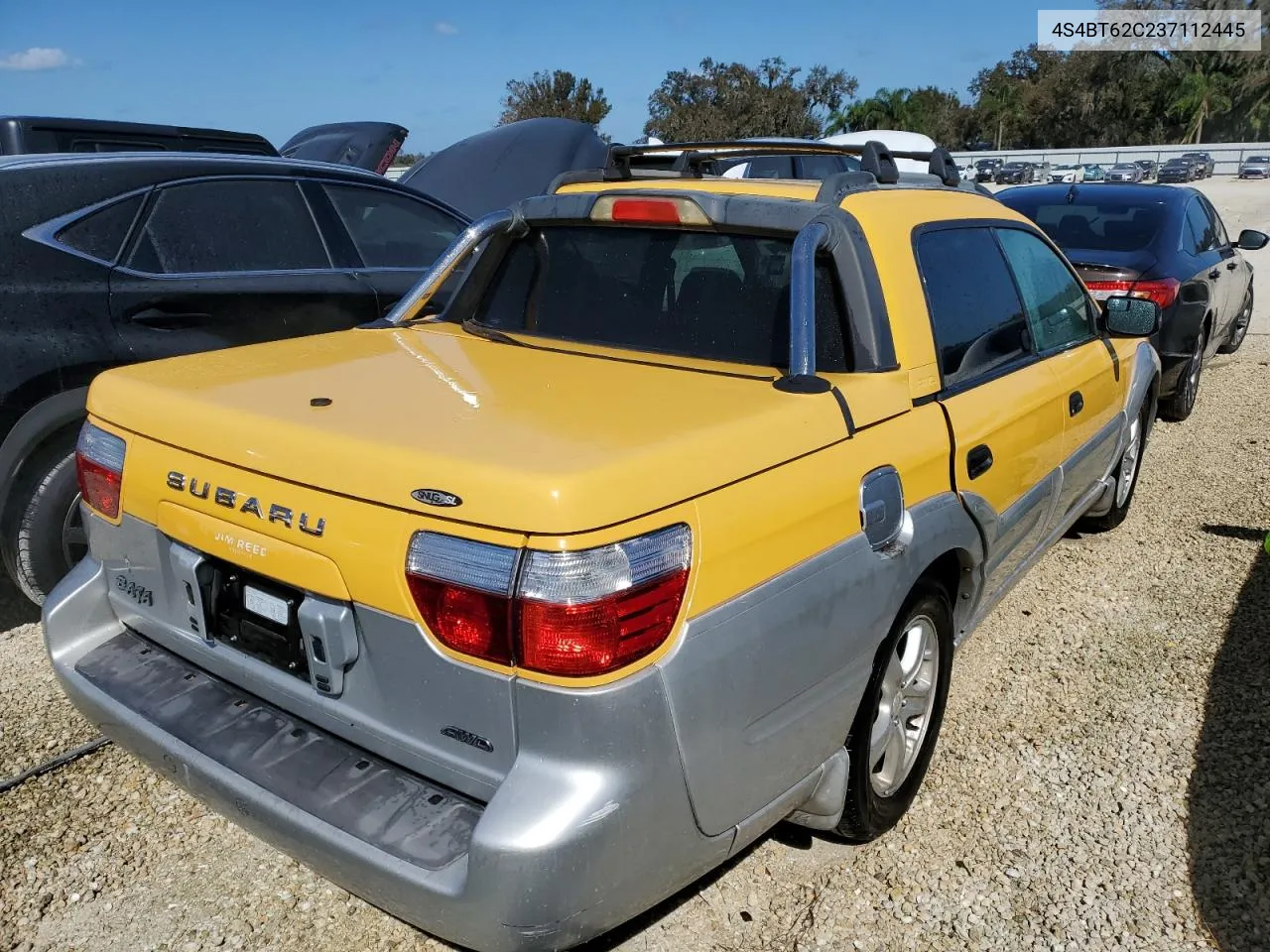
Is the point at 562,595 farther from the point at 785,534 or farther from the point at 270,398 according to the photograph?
the point at 270,398

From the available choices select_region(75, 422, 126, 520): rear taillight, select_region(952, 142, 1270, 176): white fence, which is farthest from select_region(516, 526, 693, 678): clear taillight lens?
select_region(952, 142, 1270, 176): white fence

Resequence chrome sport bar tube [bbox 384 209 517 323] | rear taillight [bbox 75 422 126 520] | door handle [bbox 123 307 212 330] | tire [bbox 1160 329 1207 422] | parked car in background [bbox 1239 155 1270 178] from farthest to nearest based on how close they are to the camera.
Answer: parked car in background [bbox 1239 155 1270 178] → tire [bbox 1160 329 1207 422] → door handle [bbox 123 307 212 330] → chrome sport bar tube [bbox 384 209 517 323] → rear taillight [bbox 75 422 126 520]

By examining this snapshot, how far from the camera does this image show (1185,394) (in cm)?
728

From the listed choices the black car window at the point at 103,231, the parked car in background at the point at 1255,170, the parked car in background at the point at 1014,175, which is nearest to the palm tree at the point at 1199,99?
the parked car in background at the point at 1255,170

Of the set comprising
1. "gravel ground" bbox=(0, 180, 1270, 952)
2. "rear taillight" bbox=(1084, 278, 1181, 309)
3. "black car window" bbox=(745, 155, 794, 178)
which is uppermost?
"black car window" bbox=(745, 155, 794, 178)

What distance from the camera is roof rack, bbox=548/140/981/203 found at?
304cm

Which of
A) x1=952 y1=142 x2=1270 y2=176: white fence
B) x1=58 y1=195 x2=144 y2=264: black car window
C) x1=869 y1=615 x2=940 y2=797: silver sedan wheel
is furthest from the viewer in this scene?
x1=952 y1=142 x2=1270 y2=176: white fence

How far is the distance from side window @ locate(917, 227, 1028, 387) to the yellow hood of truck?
2.52 ft

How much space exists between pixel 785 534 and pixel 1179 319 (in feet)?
18.8

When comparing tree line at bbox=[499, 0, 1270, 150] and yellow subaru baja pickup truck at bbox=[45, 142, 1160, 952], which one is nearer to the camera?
yellow subaru baja pickup truck at bbox=[45, 142, 1160, 952]

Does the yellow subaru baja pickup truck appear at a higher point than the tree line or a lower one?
lower

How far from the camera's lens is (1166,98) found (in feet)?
234

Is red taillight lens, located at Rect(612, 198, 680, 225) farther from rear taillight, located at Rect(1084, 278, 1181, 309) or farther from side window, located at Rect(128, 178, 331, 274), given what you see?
rear taillight, located at Rect(1084, 278, 1181, 309)

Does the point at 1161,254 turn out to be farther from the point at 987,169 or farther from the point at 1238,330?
the point at 987,169
